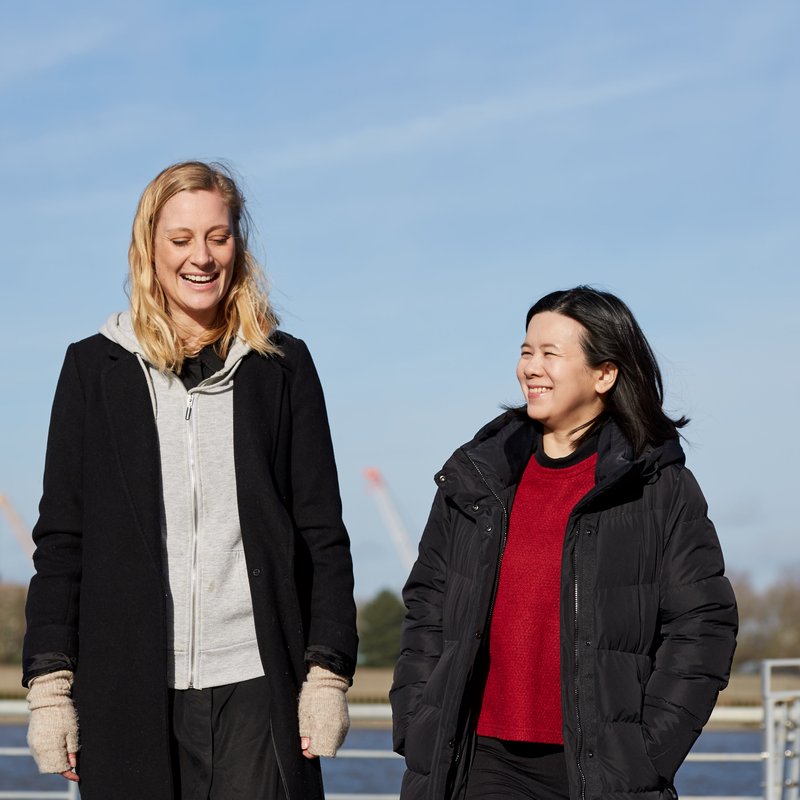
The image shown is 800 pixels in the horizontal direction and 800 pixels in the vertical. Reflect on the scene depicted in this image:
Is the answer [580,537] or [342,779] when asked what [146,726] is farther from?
[342,779]

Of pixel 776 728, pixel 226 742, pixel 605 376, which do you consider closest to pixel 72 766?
pixel 226 742

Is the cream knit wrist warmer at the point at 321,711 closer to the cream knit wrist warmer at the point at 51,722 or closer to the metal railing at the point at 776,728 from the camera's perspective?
the cream knit wrist warmer at the point at 51,722

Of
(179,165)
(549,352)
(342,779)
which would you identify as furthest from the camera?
(342,779)

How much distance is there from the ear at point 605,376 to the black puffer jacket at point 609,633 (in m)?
0.10

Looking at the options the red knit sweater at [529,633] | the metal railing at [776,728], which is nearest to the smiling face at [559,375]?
the red knit sweater at [529,633]

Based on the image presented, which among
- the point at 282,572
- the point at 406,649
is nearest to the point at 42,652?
the point at 282,572

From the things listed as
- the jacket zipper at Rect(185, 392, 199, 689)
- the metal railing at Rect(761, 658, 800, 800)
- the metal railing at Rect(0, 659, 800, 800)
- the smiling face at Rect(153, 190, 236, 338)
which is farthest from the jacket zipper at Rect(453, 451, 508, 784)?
the metal railing at Rect(761, 658, 800, 800)

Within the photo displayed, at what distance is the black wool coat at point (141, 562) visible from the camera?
8.99 feet

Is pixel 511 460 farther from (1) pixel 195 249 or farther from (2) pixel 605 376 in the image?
(1) pixel 195 249

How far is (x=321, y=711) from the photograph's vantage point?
2789 mm

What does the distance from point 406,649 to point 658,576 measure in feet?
2.01

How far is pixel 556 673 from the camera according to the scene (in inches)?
117

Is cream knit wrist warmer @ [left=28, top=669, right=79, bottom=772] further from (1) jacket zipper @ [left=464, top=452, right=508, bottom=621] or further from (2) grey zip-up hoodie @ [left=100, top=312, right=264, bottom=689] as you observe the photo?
(1) jacket zipper @ [left=464, top=452, right=508, bottom=621]

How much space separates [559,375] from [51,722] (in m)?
1.31
